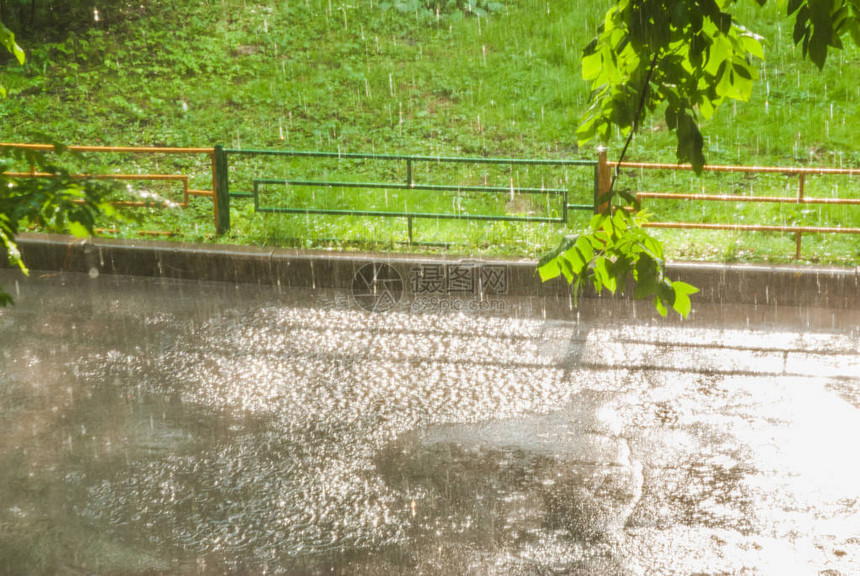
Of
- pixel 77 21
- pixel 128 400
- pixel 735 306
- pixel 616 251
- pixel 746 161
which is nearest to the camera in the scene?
pixel 616 251

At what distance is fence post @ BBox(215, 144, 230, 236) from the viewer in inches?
412

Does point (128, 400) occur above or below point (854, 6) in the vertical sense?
below

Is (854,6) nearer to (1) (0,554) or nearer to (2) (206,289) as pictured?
(1) (0,554)

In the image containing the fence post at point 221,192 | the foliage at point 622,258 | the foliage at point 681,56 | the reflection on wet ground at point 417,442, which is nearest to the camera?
the foliage at point 681,56

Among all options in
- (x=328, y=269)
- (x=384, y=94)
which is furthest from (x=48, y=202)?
(x=384, y=94)


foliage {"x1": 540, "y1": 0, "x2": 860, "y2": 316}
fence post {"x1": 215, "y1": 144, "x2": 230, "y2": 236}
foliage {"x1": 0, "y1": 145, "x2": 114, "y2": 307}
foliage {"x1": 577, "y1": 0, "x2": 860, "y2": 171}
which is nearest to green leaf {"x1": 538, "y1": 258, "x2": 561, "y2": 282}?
foliage {"x1": 540, "y1": 0, "x2": 860, "y2": 316}

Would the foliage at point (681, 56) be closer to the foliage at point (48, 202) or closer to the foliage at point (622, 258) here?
the foliage at point (622, 258)

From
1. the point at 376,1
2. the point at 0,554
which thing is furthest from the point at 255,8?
the point at 0,554

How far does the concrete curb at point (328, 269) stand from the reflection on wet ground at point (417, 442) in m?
0.70

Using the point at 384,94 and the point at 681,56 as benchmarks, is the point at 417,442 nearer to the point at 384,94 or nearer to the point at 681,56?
the point at 681,56

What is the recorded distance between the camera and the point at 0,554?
4.81 m

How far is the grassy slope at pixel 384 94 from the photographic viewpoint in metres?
14.8

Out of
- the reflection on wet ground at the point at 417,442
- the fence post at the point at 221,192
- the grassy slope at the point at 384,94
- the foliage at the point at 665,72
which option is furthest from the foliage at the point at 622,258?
the grassy slope at the point at 384,94

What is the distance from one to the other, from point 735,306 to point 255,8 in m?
15.5
